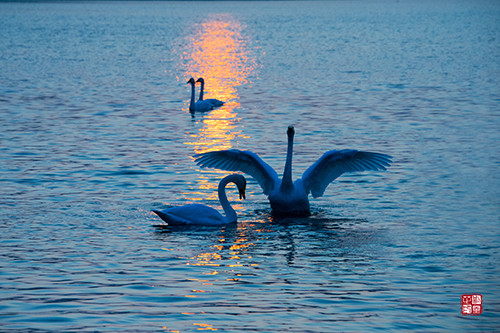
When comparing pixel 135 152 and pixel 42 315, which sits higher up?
pixel 135 152

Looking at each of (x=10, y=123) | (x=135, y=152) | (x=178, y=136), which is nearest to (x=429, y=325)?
(x=135, y=152)

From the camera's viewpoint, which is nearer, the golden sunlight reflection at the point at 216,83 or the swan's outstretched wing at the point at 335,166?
the swan's outstretched wing at the point at 335,166

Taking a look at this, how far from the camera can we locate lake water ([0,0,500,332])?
11.3 m

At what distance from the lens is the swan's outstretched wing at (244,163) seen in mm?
16811

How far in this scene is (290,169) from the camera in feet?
53.7

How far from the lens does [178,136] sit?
2622 centimetres

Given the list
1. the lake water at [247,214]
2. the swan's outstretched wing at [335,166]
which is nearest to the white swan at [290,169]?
the swan's outstretched wing at [335,166]

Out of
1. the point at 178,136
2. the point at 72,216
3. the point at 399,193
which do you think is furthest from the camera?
the point at 178,136

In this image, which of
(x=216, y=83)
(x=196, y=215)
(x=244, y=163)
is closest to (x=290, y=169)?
(x=244, y=163)

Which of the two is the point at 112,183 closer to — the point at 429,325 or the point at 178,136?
the point at 178,136

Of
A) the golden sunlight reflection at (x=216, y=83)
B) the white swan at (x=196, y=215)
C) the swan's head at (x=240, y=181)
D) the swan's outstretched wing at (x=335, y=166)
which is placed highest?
the golden sunlight reflection at (x=216, y=83)

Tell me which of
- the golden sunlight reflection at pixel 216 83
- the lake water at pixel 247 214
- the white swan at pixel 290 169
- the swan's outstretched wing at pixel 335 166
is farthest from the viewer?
the golden sunlight reflection at pixel 216 83

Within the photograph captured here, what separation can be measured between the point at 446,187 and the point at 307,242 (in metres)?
5.07

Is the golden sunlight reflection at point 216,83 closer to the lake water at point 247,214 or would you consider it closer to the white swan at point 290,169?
the lake water at point 247,214
